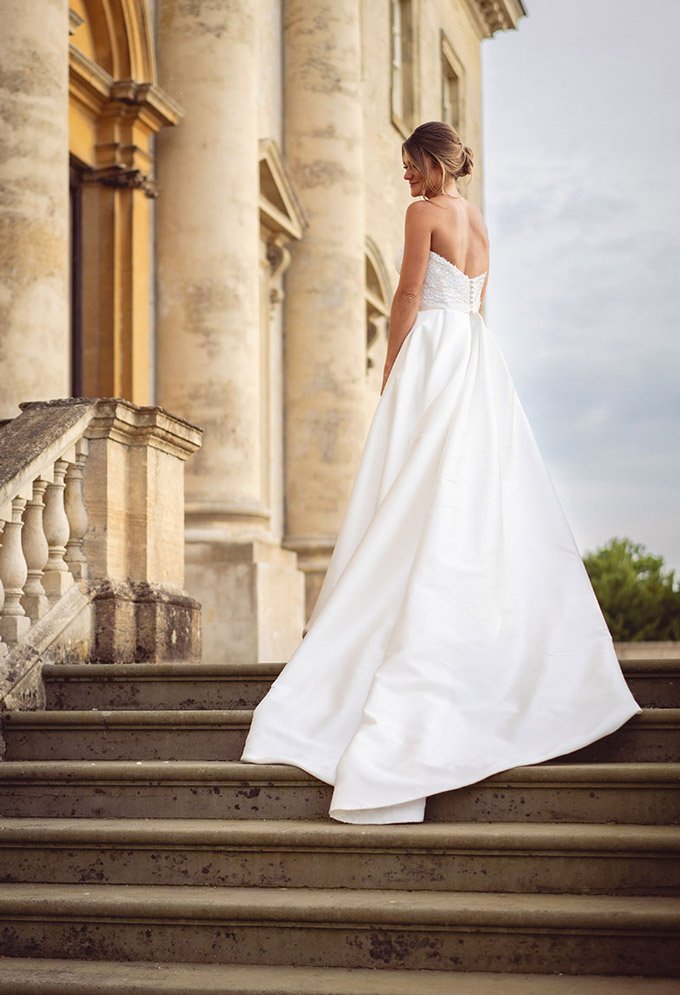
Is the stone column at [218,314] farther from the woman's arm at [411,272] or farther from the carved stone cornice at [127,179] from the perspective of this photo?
the woman's arm at [411,272]

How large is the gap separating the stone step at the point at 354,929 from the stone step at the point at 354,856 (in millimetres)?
57

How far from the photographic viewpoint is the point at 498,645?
4.79 meters

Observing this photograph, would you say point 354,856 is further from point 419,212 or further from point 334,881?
point 419,212

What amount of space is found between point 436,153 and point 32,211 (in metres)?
2.92

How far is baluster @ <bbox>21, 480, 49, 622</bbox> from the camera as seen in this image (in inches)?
235

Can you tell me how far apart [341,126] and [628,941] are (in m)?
10.2

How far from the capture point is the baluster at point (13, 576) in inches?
226

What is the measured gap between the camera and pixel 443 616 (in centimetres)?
477

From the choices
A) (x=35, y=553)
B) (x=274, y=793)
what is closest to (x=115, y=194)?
(x=35, y=553)

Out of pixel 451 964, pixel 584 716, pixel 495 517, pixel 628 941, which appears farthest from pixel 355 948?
pixel 495 517

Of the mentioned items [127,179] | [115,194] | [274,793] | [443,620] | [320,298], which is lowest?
[274,793]

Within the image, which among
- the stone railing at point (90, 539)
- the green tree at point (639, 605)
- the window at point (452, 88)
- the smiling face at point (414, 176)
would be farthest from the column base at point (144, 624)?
the green tree at point (639, 605)

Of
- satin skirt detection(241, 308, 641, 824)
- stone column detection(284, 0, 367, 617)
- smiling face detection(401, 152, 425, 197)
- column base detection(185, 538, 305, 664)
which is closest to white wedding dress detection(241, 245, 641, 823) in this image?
satin skirt detection(241, 308, 641, 824)

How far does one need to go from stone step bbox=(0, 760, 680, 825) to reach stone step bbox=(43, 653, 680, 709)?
508mm
